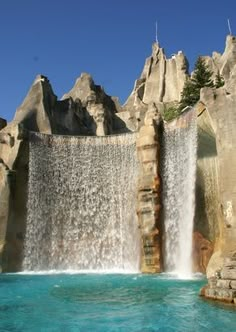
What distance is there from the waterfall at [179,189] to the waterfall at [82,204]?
2.09 metres

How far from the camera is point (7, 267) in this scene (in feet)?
72.9

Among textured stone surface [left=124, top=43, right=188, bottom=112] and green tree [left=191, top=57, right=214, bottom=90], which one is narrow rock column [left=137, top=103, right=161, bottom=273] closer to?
green tree [left=191, top=57, right=214, bottom=90]

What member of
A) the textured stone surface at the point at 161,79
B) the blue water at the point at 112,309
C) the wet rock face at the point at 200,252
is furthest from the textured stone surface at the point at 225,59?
the blue water at the point at 112,309

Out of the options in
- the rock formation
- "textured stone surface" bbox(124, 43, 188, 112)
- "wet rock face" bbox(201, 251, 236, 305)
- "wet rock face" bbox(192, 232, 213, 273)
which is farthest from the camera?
"textured stone surface" bbox(124, 43, 188, 112)

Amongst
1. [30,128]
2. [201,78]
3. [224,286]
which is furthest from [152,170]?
[201,78]

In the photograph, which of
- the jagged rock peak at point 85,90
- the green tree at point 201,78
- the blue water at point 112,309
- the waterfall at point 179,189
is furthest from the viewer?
the jagged rock peak at point 85,90

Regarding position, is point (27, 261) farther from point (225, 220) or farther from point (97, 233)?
point (225, 220)

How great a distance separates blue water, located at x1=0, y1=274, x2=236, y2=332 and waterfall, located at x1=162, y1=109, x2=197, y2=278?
16.6 feet

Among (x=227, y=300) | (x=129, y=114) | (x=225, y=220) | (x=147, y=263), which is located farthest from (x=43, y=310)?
(x=129, y=114)

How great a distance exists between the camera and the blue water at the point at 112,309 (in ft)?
29.3

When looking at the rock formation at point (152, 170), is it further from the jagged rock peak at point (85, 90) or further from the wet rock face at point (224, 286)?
the jagged rock peak at point (85, 90)

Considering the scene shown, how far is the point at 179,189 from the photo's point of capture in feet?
70.8

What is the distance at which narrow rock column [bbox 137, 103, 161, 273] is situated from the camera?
799 inches

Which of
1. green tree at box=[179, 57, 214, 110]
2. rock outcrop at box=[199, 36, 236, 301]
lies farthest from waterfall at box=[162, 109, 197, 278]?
green tree at box=[179, 57, 214, 110]
